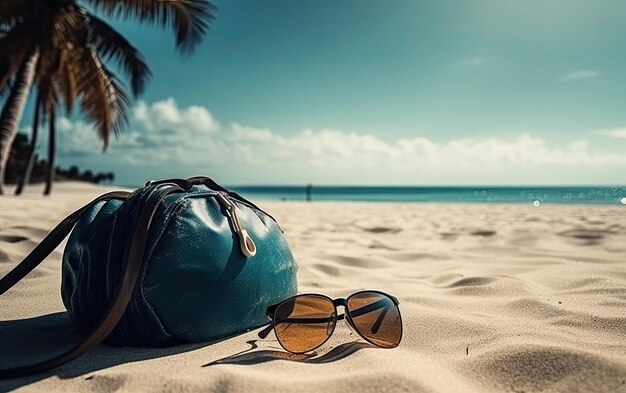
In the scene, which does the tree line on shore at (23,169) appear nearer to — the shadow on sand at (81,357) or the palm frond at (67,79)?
the palm frond at (67,79)

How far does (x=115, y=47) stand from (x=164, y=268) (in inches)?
349

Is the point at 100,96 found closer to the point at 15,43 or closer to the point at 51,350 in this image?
the point at 15,43

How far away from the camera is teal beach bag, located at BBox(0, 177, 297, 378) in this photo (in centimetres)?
126

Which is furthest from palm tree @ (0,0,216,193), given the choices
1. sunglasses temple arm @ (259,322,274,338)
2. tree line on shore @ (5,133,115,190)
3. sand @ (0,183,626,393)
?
tree line on shore @ (5,133,115,190)

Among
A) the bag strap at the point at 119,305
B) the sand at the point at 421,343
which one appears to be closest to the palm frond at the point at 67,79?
the sand at the point at 421,343

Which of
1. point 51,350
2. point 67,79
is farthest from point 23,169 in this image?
point 51,350

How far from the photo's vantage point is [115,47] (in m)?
8.70

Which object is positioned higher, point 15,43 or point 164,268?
point 15,43

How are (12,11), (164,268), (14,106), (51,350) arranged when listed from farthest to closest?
(12,11), (14,106), (51,350), (164,268)

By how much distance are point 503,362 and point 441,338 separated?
0.28 meters

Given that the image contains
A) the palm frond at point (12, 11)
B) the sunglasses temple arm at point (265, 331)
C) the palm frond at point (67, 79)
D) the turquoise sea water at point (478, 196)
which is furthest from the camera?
the turquoise sea water at point (478, 196)

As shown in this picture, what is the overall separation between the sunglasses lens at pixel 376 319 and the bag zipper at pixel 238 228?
38cm

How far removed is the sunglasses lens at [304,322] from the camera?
4.45 ft

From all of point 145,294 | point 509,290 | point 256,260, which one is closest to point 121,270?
point 145,294
